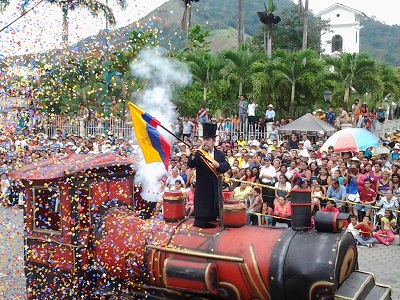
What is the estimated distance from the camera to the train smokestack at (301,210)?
5.73 m

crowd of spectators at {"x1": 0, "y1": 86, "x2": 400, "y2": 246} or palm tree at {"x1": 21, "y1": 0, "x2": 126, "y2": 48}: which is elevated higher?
palm tree at {"x1": 21, "y1": 0, "x2": 126, "y2": 48}

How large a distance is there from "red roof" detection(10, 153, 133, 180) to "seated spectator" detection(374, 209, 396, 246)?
5.76 meters

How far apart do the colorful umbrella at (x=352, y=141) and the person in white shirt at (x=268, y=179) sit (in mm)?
2041

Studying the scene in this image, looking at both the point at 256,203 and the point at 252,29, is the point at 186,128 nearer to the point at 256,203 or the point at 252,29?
the point at 256,203

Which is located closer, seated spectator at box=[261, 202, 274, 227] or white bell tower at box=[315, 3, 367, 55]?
seated spectator at box=[261, 202, 274, 227]

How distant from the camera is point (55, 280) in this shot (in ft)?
21.7

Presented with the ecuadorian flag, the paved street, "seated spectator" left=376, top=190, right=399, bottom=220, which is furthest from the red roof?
"seated spectator" left=376, top=190, right=399, bottom=220

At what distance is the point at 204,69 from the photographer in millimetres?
20969

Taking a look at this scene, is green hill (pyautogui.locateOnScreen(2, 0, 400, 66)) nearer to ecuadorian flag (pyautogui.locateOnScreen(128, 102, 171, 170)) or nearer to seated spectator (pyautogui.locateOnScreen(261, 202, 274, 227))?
seated spectator (pyautogui.locateOnScreen(261, 202, 274, 227))

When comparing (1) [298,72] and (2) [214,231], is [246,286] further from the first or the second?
(1) [298,72]

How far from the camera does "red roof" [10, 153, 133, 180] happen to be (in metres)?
6.41

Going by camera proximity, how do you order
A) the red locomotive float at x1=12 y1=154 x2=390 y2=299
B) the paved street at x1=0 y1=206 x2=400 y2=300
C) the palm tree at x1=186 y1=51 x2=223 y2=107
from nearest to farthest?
the red locomotive float at x1=12 y1=154 x2=390 y2=299 < the paved street at x1=0 y1=206 x2=400 y2=300 < the palm tree at x1=186 y1=51 x2=223 y2=107

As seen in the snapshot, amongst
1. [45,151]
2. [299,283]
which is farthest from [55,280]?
[299,283]

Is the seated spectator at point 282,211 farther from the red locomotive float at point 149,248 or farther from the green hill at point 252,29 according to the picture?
the green hill at point 252,29
